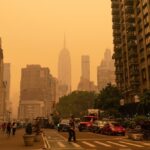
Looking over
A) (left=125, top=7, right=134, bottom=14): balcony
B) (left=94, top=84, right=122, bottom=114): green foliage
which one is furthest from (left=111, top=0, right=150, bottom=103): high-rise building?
(left=94, top=84, right=122, bottom=114): green foliage

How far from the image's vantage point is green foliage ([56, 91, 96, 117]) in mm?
146875

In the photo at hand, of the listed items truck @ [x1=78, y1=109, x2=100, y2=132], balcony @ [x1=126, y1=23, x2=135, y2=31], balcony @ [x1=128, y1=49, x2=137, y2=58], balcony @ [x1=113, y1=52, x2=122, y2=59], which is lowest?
truck @ [x1=78, y1=109, x2=100, y2=132]

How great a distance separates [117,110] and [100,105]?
5379 millimetres

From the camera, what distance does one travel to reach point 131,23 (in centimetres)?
10369

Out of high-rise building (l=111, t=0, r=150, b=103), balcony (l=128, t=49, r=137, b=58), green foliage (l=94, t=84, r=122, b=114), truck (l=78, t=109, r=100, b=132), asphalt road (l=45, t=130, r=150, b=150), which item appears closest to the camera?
asphalt road (l=45, t=130, r=150, b=150)

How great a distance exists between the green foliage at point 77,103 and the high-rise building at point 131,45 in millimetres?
33184

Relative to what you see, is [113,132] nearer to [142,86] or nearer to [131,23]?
[142,86]

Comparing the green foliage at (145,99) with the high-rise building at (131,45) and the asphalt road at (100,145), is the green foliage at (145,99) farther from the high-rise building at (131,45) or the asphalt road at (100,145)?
the asphalt road at (100,145)

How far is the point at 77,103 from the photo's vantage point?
491 feet

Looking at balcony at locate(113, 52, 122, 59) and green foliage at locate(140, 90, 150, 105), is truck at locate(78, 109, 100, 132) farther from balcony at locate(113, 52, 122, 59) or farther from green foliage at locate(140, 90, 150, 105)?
balcony at locate(113, 52, 122, 59)

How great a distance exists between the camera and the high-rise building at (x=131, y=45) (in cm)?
9295

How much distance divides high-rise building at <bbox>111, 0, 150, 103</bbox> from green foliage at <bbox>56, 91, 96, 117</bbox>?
3318cm

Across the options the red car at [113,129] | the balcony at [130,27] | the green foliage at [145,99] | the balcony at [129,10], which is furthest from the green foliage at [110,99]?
the red car at [113,129]

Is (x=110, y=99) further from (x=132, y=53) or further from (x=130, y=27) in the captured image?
(x=130, y=27)
